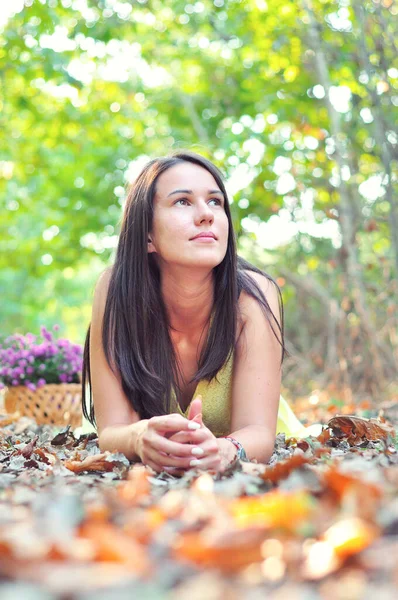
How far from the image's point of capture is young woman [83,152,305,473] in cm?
265

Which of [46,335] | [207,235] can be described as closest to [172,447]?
[207,235]

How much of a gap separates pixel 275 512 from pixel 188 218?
168 cm

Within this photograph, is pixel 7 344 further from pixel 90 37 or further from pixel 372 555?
pixel 372 555

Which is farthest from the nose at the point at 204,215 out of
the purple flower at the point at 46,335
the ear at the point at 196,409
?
the purple flower at the point at 46,335

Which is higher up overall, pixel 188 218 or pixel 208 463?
pixel 188 218

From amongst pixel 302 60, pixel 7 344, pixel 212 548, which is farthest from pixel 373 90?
pixel 212 548

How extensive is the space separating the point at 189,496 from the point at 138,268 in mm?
1585

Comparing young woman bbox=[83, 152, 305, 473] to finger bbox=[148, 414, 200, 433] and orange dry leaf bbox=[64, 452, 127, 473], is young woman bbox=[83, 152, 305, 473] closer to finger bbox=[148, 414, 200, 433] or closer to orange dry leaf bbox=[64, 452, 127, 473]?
orange dry leaf bbox=[64, 452, 127, 473]

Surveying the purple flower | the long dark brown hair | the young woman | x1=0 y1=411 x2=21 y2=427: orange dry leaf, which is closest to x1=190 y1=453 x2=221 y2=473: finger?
the young woman

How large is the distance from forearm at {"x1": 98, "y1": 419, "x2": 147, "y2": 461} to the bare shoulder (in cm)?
67

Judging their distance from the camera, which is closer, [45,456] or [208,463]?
[208,463]

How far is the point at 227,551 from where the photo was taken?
3.15 feet

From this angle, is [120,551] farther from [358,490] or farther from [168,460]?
[168,460]

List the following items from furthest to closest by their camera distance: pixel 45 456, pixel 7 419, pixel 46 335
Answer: pixel 46 335 → pixel 7 419 → pixel 45 456
